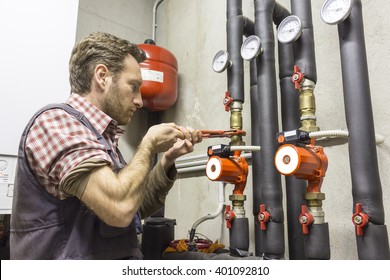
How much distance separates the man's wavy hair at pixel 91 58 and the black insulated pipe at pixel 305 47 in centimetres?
49

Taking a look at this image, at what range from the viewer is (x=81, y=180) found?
64 cm

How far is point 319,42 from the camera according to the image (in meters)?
1.05

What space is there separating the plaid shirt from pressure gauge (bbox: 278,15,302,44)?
556 millimetres

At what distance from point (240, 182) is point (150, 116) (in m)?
0.90

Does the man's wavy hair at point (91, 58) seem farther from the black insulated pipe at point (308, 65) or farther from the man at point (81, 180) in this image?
the black insulated pipe at point (308, 65)

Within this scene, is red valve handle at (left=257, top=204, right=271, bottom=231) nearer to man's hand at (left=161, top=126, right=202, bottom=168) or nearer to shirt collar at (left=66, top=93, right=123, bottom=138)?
man's hand at (left=161, top=126, right=202, bottom=168)

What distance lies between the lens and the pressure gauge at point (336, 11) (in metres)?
0.77

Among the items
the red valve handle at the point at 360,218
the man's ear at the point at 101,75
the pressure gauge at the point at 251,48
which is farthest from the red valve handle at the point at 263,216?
the man's ear at the point at 101,75

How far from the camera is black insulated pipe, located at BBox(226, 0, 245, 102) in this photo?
104 centimetres

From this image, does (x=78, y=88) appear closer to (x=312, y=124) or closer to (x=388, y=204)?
(x=312, y=124)

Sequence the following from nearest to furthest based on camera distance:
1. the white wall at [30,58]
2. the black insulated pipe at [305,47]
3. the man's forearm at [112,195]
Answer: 1. the man's forearm at [112,195]
2. the black insulated pipe at [305,47]
3. the white wall at [30,58]

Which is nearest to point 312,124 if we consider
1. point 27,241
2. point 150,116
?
point 27,241

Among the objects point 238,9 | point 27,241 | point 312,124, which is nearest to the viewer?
point 27,241

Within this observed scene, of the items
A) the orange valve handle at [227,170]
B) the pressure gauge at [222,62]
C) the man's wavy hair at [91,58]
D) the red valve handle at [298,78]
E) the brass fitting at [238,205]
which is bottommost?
the brass fitting at [238,205]
